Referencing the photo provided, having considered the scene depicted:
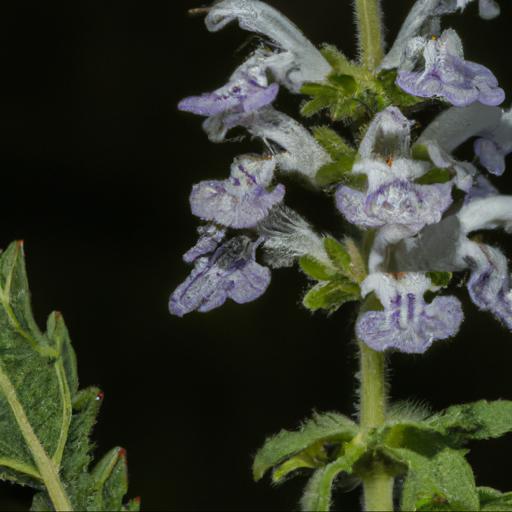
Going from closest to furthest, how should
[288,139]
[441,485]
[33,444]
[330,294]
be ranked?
1. [441,485]
2. [33,444]
3. [330,294]
4. [288,139]

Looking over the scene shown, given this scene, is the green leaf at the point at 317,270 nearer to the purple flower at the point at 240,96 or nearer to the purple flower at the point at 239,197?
the purple flower at the point at 239,197

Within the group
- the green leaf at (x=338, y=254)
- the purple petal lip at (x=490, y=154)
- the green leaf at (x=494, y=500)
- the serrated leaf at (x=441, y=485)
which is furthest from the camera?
the purple petal lip at (x=490, y=154)

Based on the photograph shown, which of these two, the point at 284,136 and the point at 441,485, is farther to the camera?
the point at 284,136

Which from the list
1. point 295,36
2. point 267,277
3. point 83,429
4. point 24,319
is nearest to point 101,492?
point 83,429

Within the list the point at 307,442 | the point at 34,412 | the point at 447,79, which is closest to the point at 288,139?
the point at 447,79

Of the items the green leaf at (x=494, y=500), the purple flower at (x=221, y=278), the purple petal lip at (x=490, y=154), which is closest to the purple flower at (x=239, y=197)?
the purple flower at (x=221, y=278)

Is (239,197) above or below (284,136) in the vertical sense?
below

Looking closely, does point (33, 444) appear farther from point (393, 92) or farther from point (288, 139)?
point (393, 92)

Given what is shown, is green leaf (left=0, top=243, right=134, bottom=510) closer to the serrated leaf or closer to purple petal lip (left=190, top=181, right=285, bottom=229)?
purple petal lip (left=190, top=181, right=285, bottom=229)
